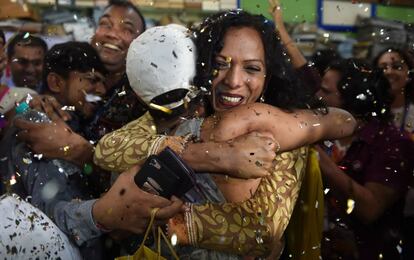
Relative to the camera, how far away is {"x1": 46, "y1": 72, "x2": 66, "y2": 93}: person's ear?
27.6 inches

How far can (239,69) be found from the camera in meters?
0.56

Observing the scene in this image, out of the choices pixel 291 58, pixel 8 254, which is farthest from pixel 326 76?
pixel 8 254

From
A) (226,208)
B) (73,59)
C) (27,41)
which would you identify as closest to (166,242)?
(226,208)

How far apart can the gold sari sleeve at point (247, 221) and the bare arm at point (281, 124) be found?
36 millimetres

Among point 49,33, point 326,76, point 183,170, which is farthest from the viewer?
point 49,33

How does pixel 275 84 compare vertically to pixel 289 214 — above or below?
above

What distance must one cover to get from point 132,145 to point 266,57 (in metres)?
0.19

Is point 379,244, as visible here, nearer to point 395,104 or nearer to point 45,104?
point 395,104

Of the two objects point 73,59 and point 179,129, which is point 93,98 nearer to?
point 73,59

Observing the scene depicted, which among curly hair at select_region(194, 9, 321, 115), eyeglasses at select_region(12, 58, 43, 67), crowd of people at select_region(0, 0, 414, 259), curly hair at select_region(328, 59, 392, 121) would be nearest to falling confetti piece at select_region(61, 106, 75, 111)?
crowd of people at select_region(0, 0, 414, 259)

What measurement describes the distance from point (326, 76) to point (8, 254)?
458 millimetres

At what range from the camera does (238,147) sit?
1.76 feet

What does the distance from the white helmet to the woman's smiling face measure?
0.03m

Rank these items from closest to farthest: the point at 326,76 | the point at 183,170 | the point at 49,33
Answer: the point at 183,170 < the point at 326,76 < the point at 49,33
